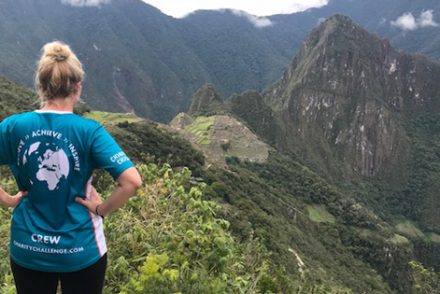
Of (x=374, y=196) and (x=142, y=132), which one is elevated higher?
(x=142, y=132)

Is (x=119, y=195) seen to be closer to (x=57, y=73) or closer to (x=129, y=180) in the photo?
(x=129, y=180)

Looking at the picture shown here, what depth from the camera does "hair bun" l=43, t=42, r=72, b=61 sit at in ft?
12.8

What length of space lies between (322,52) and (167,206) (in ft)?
566

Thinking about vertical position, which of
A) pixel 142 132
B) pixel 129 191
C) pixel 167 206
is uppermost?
pixel 129 191

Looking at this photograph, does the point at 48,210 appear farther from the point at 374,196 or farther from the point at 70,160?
the point at 374,196

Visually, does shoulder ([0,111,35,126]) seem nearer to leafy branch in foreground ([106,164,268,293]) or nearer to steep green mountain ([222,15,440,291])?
leafy branch in foreground ([106,164,268,293])

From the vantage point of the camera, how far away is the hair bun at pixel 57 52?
3.90m

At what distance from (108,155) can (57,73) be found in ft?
2.50

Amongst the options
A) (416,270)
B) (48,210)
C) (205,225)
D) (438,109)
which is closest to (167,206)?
(205,225)

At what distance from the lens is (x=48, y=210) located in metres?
3.96

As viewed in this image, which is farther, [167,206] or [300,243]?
[300,243]

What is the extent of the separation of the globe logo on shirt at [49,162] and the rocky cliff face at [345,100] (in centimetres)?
15363

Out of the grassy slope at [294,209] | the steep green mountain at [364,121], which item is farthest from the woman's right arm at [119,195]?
the steep green mountain at [364,121]

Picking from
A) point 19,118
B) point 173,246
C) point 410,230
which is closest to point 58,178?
point 19,118
